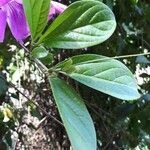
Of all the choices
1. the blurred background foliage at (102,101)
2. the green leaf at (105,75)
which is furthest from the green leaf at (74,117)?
the blurred background foliage at (102,101)

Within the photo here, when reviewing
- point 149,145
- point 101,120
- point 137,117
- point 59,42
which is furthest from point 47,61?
point 101,120

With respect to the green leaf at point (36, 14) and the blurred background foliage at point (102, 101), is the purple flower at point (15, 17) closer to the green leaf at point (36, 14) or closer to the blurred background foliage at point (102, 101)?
the green leaf at point (36, 14)

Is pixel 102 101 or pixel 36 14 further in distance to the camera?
pixel 102 101

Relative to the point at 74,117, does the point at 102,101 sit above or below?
below

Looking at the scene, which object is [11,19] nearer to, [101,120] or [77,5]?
[77,5]

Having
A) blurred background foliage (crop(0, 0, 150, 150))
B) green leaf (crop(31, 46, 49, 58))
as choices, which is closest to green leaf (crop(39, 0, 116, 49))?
green leaf (crop(31, 46, 49, 58))

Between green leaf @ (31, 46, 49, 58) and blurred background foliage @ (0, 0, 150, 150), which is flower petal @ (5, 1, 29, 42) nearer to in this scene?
green leaf @ (31, 46, 49, 58)

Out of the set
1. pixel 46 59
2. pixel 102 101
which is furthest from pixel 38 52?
pixel 102 101

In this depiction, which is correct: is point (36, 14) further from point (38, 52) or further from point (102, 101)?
point (102, 101)
